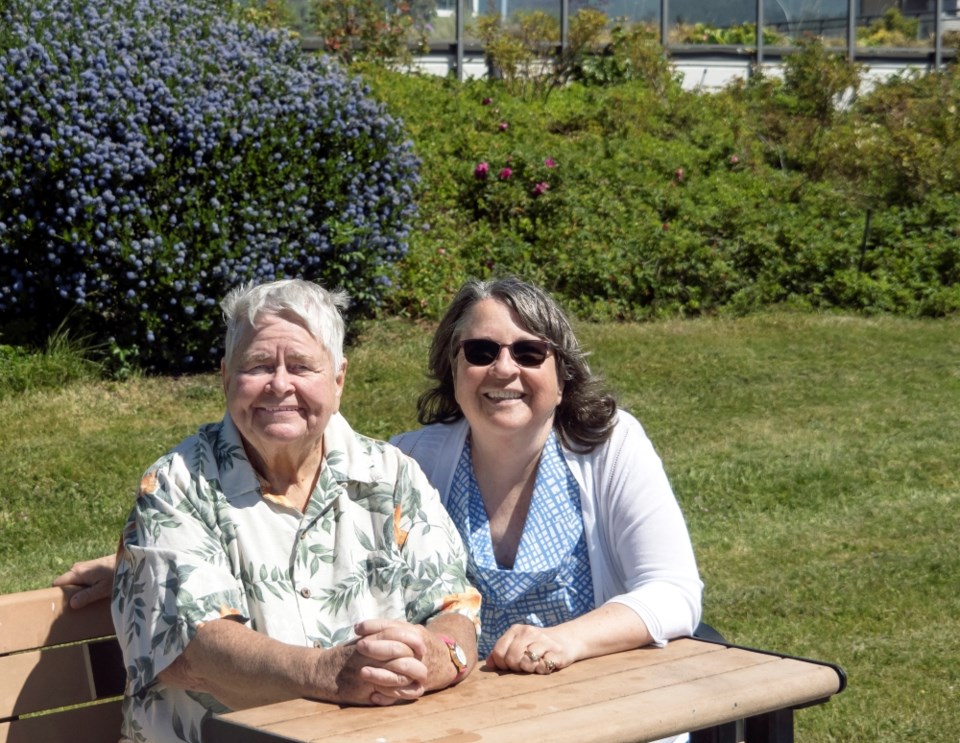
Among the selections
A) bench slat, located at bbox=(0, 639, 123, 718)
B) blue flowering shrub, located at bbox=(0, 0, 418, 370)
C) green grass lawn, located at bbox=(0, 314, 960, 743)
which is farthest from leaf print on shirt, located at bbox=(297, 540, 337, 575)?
blue flowering shrub, located at bbox=(0, 0, 418, 370)

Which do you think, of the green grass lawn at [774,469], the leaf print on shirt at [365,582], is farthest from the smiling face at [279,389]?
the green grass lawn at [774,469]

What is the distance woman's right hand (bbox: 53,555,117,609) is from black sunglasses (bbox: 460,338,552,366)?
920mm

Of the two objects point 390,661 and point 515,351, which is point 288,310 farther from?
point 390,661

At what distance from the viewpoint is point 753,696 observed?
229 cm

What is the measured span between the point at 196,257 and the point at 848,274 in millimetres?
5541

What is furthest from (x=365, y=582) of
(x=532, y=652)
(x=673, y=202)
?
(x=673, y=202)

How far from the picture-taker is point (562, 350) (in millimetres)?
3080

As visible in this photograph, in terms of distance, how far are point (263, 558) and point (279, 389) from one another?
0.34 meters

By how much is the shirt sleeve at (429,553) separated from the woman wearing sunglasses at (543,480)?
0.21 metres

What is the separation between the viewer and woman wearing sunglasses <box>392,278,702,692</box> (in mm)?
2941

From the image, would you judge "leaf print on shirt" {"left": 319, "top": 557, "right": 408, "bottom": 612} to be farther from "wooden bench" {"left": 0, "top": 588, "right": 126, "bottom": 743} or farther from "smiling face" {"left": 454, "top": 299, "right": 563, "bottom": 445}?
"wooden bench" {"left": 0, "top": 588, "right": 126, "bottom": 743}

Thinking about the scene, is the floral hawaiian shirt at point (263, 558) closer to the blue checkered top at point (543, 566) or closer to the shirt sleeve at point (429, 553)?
the shirt sleeve at point (429, 553)

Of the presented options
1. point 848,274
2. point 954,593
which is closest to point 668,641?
point 954,593

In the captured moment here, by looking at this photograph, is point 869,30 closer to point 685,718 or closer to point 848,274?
point 848,274
